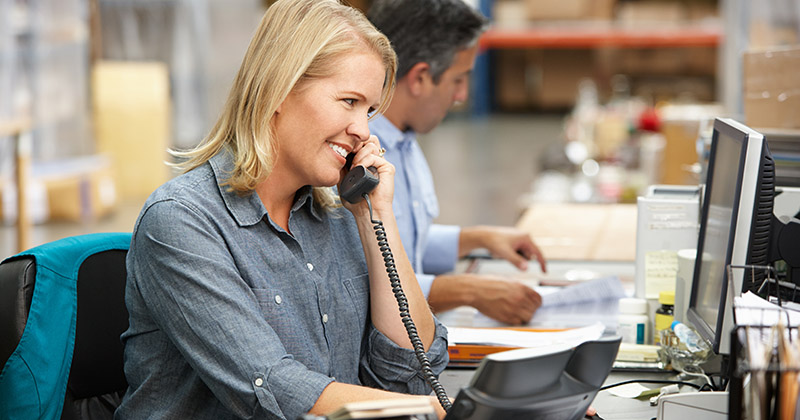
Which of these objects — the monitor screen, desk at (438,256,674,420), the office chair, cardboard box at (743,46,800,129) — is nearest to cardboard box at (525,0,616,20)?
desk at (438,256,674,420)

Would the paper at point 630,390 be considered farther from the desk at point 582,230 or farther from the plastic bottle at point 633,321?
the desk at point 582,230

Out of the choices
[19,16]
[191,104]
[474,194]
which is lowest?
[474,194]

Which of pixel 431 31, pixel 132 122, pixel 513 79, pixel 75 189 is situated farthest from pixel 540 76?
pixel 431 31

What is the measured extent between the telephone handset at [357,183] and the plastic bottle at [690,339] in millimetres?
623

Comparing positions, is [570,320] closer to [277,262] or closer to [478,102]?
[277,262]

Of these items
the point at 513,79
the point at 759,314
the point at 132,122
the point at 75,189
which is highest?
the point at 759,314

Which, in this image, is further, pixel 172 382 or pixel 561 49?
pixel 561 49

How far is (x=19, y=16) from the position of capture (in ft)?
19.7

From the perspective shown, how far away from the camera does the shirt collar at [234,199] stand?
1.45 m

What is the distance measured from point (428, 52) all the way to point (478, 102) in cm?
974

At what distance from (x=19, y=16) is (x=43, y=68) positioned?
360 millimetres

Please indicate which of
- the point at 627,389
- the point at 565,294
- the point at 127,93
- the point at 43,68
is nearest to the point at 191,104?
the point at 127,93

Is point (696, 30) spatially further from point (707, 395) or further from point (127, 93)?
point (707, 395)

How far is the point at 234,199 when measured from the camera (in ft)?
4.77
